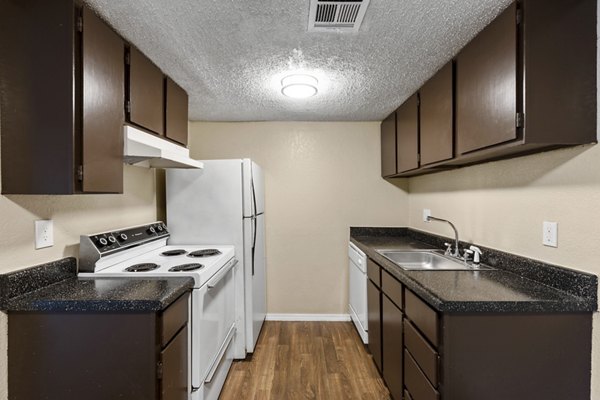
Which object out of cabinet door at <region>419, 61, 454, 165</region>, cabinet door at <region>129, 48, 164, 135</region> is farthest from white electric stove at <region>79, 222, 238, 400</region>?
cabinet door at <region>419, 61, 454, 165</region>

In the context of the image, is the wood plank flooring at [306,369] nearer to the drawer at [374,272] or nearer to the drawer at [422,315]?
the drawer at [374,272]

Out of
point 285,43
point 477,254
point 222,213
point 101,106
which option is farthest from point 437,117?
point 101,106

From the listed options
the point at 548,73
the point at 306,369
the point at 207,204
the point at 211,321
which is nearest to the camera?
the point at 548,73

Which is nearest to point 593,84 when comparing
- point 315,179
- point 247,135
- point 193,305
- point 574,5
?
point 574,5

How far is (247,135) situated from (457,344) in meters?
2.75

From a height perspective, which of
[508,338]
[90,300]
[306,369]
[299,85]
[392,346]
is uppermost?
[299,85]

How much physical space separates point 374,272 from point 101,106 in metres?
2.02

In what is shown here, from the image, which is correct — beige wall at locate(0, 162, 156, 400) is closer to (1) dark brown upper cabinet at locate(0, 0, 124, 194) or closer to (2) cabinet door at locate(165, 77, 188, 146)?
(1) dark brown upper cabinet at locate(0, 0, 124, 194)

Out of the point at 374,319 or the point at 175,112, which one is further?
the point at 374,319

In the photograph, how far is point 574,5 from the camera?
1260 millimetres

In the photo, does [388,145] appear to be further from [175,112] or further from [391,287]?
[175,112]

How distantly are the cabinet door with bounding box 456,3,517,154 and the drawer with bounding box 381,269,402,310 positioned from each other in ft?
2.81

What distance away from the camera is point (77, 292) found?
1.41m

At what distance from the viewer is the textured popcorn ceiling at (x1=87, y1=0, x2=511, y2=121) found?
1.38 metres
